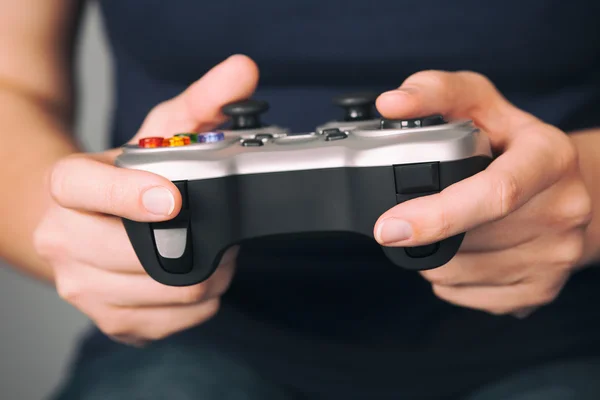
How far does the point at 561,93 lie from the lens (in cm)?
60

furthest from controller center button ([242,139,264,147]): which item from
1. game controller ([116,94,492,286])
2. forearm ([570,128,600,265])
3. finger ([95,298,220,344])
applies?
forearm ([570,128,600,265])

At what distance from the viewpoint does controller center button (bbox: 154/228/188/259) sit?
0.40m

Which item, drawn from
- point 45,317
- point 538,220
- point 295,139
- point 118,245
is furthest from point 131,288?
point 45,317

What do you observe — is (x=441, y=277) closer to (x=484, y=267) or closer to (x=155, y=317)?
(x=484, y=267)

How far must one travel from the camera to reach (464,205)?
0.38m

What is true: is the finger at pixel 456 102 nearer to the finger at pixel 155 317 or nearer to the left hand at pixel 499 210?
the left hand at pixel 499 210

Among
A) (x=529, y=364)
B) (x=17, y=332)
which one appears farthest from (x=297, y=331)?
(x=17, y=332)

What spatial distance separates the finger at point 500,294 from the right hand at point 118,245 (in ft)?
0.46

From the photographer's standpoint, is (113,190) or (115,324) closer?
(113,190)

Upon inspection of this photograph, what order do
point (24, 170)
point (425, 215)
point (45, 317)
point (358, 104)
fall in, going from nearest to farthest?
point (425, 215)
point (358, 104)
point (24, 170)
point (45, 317)

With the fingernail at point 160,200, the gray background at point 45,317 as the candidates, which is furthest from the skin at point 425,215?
the gray background at point 45,317

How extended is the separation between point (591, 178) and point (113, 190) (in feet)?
1.08

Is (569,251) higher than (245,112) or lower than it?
lower

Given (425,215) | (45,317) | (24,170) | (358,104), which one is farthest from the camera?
(45,317)
